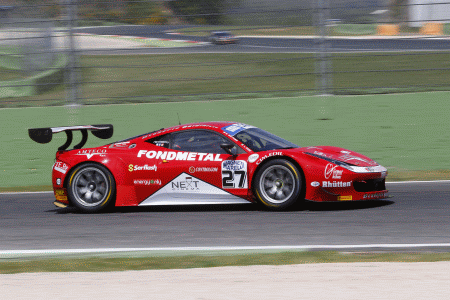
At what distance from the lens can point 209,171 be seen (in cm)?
793

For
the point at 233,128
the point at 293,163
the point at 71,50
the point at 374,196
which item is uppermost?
the point at 71,50

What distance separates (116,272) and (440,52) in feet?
27.2

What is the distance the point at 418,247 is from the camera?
19.1 ft

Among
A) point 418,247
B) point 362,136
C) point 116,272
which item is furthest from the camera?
point 362,136

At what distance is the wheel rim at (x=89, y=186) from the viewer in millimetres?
8328

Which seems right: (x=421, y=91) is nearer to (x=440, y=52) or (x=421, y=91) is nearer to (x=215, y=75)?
(x=440, y=52)

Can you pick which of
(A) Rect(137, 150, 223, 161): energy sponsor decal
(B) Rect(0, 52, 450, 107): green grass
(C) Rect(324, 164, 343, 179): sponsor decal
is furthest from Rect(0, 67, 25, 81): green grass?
(C) Rect(324, 164, 343, 179): sponsor decal

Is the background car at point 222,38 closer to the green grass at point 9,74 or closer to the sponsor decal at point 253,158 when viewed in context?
the green grass at point 9,74

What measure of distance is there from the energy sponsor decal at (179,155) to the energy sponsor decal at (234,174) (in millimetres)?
145

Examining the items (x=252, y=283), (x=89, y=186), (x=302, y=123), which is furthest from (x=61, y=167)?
(x=302, y=123)

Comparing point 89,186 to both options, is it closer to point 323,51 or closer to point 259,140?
point 259,140

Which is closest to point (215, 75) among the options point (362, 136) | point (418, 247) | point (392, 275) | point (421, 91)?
point (362, 136)

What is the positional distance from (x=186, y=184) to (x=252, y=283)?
3487mm

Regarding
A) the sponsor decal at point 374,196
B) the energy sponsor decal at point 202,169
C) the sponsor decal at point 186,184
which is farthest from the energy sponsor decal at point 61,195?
the sponsor decal at point 374,196
